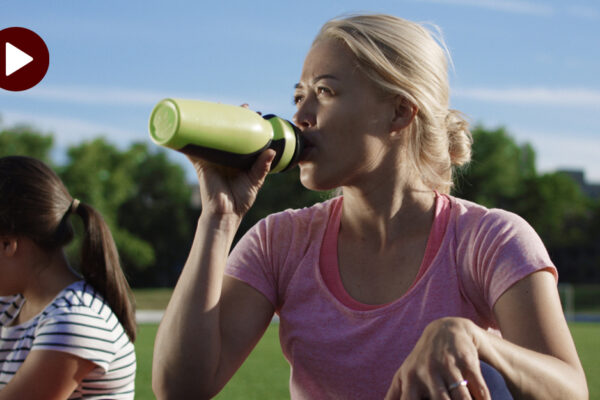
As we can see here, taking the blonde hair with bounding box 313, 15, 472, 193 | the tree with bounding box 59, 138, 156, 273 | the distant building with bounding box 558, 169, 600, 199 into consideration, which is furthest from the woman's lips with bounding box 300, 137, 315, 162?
the distant building with bounding box 558, 169, 600, 199

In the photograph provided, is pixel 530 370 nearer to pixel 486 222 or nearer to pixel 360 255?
pixel 486 222

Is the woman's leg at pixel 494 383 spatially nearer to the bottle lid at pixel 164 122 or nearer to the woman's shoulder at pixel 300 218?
the bottle lid at pixel 164 122

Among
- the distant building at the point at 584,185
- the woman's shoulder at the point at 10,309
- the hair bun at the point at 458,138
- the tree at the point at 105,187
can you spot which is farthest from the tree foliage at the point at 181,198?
the hair bun at the point at 458,138

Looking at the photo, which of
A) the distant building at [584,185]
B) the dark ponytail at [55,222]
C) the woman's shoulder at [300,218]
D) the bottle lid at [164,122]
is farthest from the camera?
the distant building at [584,185]

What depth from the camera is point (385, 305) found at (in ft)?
8.04

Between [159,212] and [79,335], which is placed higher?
[79,335]

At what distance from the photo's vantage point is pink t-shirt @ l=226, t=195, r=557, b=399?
7.66ft

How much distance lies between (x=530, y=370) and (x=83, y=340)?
6.11 feet

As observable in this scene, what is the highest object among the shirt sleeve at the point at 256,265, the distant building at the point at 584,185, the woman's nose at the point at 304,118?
the woman's nose at the point at 304,118

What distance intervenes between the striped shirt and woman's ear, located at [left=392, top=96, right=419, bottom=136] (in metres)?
1.50

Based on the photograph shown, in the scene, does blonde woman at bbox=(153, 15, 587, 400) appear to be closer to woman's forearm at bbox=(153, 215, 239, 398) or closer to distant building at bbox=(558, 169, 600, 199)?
woman's forearm at bbox=(153, 215, 239, 398)

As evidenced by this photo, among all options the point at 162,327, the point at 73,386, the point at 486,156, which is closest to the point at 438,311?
the point at 162,327

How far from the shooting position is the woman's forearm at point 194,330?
2457mm

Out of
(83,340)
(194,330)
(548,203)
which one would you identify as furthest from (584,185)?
(194,330)
